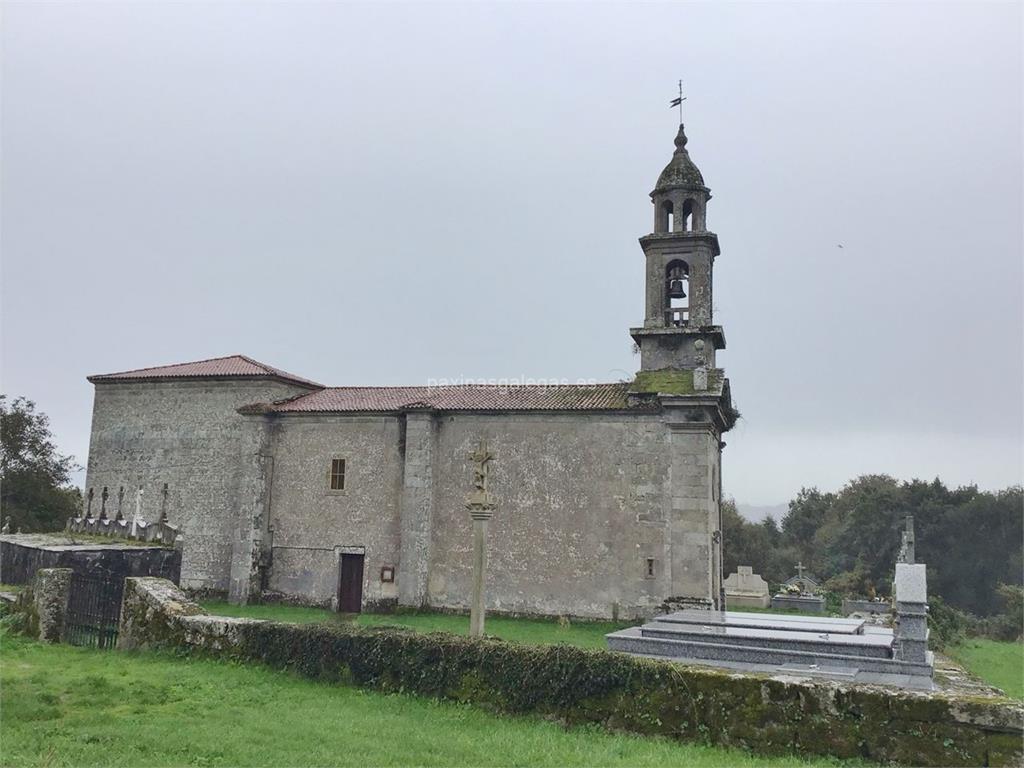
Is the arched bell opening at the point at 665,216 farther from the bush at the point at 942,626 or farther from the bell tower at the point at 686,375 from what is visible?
the bush at the point at 942,626

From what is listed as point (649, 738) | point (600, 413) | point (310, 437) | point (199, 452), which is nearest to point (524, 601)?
point (600, 413)

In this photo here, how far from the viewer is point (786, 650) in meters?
10.9

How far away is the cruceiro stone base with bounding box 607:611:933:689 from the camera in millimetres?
10070

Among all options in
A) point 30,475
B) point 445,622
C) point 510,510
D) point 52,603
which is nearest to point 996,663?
point 510,510

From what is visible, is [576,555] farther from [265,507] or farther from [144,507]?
[144,507]

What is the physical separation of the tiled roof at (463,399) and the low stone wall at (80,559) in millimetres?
6574

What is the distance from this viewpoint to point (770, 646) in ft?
36.1

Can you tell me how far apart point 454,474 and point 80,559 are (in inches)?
411

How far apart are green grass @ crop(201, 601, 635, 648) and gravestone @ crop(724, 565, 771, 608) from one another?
46.5 feet

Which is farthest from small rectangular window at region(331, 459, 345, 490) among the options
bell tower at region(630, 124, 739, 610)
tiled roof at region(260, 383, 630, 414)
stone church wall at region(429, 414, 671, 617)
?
bell tower at region(630, 124, 739, 610)

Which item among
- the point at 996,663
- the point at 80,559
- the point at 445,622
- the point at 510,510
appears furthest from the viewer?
the point at 510,510

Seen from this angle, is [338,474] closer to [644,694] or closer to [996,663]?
[644,694]

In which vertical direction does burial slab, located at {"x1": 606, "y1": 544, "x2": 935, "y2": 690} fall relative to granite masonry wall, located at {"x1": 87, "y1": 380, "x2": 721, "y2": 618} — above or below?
below

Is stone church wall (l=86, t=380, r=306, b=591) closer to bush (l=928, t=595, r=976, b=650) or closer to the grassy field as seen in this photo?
the grassy field
